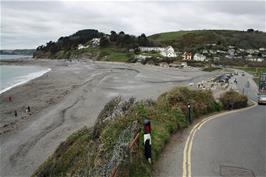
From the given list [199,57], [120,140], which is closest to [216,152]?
[120,140]

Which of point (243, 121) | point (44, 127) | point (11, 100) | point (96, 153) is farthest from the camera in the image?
point (11, 100)

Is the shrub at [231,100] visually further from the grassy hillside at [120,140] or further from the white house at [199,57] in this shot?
the white house at [199,57]

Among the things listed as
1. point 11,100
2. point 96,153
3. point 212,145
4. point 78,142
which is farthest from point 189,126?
point 11,100

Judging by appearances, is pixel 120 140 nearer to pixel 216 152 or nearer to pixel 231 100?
pixel 216 152

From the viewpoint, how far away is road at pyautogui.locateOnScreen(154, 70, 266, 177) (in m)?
9.85

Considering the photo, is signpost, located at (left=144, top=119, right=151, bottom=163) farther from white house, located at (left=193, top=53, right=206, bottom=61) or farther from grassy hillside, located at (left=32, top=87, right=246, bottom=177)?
white house, located at (left=193, top=53, right=206, bottom=61)

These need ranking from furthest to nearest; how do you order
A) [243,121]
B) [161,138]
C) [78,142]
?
[243,121] → [78,142] → [161,138]

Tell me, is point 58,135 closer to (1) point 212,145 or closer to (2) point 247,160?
(1) point 212,145

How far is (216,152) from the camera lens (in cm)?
1181

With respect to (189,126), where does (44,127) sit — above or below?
below

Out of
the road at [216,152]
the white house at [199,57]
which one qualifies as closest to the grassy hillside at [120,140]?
the road at [216,152]

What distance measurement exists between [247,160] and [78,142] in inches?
252

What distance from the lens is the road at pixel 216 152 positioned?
32.3 feet

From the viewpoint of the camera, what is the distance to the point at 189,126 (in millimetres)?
16406
